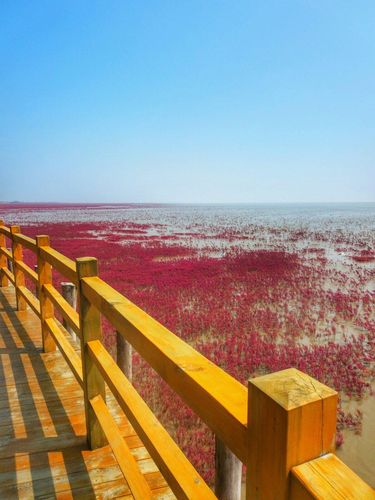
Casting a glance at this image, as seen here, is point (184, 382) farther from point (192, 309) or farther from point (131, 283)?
point (131, 283)

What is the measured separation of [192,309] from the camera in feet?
Answer: 38.1

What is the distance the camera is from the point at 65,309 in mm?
3904

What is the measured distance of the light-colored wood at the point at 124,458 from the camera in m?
2.05

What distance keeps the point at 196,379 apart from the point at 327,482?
0.55 m

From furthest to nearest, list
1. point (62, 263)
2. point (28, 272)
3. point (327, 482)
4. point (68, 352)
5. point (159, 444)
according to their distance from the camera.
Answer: point (28, 272), point (68, 352), point (62, 263), point (159, 444), point (327, 482)

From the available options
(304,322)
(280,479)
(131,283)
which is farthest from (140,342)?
(131,283)

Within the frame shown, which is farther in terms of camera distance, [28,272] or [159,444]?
[28,272]

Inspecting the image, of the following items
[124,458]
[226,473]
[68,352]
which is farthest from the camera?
[68,352]

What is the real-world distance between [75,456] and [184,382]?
2159 millimetres

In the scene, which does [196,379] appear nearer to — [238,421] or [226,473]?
[238,421]

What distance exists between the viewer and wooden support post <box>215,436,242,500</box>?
2409mm

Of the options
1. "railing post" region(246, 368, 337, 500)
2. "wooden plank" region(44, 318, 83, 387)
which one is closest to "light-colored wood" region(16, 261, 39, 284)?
"wooden plank" region(44, 318, 83, 387)

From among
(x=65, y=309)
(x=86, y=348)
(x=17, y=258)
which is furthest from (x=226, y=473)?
(x=17, y=258)

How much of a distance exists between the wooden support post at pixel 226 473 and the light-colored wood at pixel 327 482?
64.5 inches
